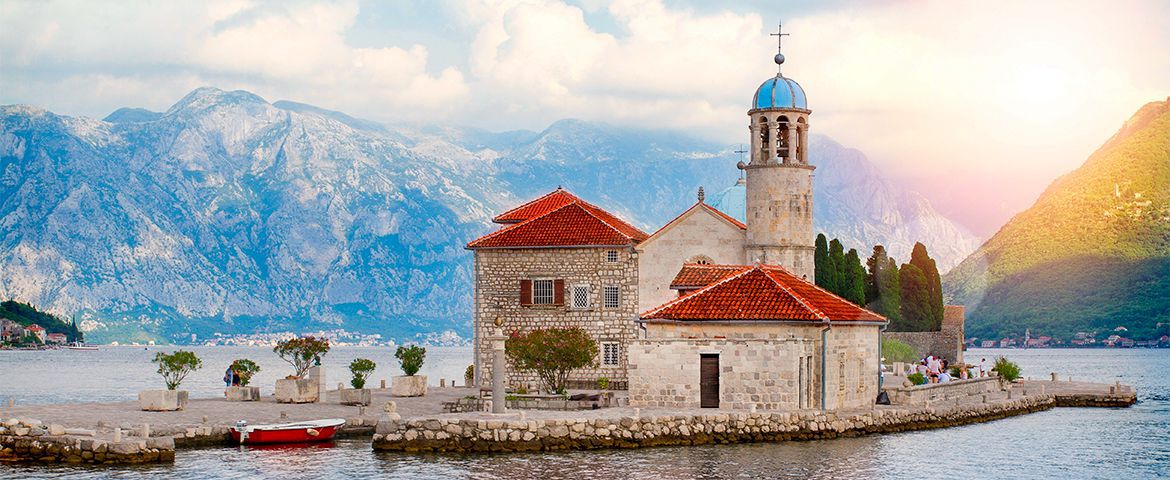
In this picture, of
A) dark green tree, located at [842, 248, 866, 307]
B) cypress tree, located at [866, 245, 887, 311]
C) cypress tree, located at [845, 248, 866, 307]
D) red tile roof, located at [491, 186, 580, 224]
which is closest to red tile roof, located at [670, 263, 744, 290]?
red tile roof, located at [491, 186, 580, 224]

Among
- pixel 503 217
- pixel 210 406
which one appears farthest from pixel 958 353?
pixel 210 406

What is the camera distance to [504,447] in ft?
123

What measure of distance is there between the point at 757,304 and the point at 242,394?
59.2 feet

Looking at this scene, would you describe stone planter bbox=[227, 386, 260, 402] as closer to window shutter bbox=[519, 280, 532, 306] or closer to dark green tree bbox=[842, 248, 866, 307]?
window shutter bbox=[519, 280, 532, 306]

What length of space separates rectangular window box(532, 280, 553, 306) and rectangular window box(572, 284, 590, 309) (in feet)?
3.03

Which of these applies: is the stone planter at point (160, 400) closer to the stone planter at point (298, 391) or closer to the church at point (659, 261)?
the stone planter at point (298, 391)

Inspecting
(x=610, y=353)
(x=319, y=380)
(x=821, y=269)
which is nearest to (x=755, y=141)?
(x=610, y=353)

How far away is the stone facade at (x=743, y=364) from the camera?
4059cm

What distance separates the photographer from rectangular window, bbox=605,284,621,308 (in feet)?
179

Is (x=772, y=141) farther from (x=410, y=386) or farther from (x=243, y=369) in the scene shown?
(x=243, y=369)

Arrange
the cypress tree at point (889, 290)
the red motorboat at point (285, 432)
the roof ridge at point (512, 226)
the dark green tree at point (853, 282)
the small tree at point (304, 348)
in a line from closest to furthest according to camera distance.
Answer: the red motorboat at point (285, 432) < the small tree at point (304, 348) < the roof ridge at point (512, 226) < the dark green tree at point (853, 282) < the cypress tree at point (889, 290)

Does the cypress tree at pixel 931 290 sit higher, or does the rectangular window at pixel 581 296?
the cypress tree at pixel 931 290

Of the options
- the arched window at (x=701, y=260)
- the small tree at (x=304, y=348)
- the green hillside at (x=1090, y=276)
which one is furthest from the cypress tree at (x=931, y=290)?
the green hillside at (x=1090, y=276)

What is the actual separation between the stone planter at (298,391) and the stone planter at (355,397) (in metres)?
0.97
